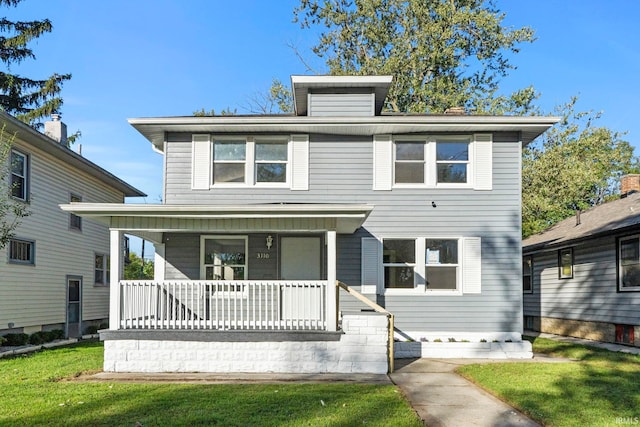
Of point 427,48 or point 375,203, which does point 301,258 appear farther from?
point 427,48

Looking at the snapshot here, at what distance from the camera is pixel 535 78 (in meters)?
25.8

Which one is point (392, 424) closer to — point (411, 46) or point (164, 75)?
point (164, 75)

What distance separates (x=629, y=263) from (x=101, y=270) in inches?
652

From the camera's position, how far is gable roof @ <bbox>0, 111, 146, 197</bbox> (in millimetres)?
12469

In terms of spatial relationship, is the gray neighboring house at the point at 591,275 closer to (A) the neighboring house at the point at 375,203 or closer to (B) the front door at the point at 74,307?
(A) the neighboring house at the point at 375,203

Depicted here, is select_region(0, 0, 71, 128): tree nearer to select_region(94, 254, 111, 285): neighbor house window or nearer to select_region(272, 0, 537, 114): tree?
select_region(94, 254, 111, 285): neighbor house window

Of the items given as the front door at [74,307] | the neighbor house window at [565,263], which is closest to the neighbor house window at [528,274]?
the neighbor house window at [565,263]

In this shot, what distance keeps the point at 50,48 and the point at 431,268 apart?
2246 cm

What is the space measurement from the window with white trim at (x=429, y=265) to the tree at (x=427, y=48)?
14.6 meters

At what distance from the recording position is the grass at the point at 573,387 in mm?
6199

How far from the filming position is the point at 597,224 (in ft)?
47.8

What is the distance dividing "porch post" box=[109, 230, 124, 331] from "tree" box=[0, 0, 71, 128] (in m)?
19.5

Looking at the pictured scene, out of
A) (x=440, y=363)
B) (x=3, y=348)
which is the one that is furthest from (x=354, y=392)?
(x=3, y=348)

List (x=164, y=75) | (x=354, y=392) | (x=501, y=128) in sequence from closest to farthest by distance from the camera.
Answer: (x=354, y=392) < (x=501, y=128) < (x=164, y=75)
